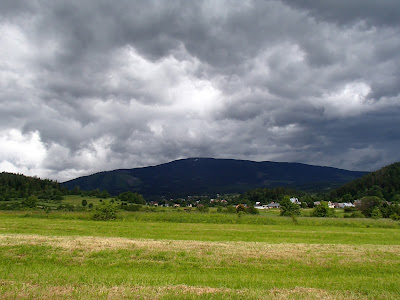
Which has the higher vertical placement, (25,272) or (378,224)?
(25,272)

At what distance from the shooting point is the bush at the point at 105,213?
5813cm

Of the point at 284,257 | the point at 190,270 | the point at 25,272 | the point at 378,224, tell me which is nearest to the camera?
the point at 25,272

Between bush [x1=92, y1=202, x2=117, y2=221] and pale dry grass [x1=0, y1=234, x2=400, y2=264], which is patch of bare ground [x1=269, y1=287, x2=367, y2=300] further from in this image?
bush [x1=92, y1=202, x2=117, y2=221]

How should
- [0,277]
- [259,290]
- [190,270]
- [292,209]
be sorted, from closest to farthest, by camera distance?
[259,290]
[0,277]
[190,270]
[292,209]

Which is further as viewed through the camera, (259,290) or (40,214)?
(40,214)

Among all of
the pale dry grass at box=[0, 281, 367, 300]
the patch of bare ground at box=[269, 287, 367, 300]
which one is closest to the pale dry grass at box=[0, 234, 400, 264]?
the patch of bare ground at box=[269, 287, 367, 300]

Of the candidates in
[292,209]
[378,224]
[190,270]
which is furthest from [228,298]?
[292,209]

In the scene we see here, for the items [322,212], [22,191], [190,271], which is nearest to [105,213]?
[190,271]

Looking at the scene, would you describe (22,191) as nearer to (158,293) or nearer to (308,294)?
(158,293)

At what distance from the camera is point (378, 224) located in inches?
2347

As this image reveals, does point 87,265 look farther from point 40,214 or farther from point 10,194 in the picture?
point 10,194

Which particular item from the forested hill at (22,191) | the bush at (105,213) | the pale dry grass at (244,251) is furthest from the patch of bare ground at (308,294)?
the forested hill at (22,191)

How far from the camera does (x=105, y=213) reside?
5869 cm

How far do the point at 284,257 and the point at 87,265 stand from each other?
35.3ft
